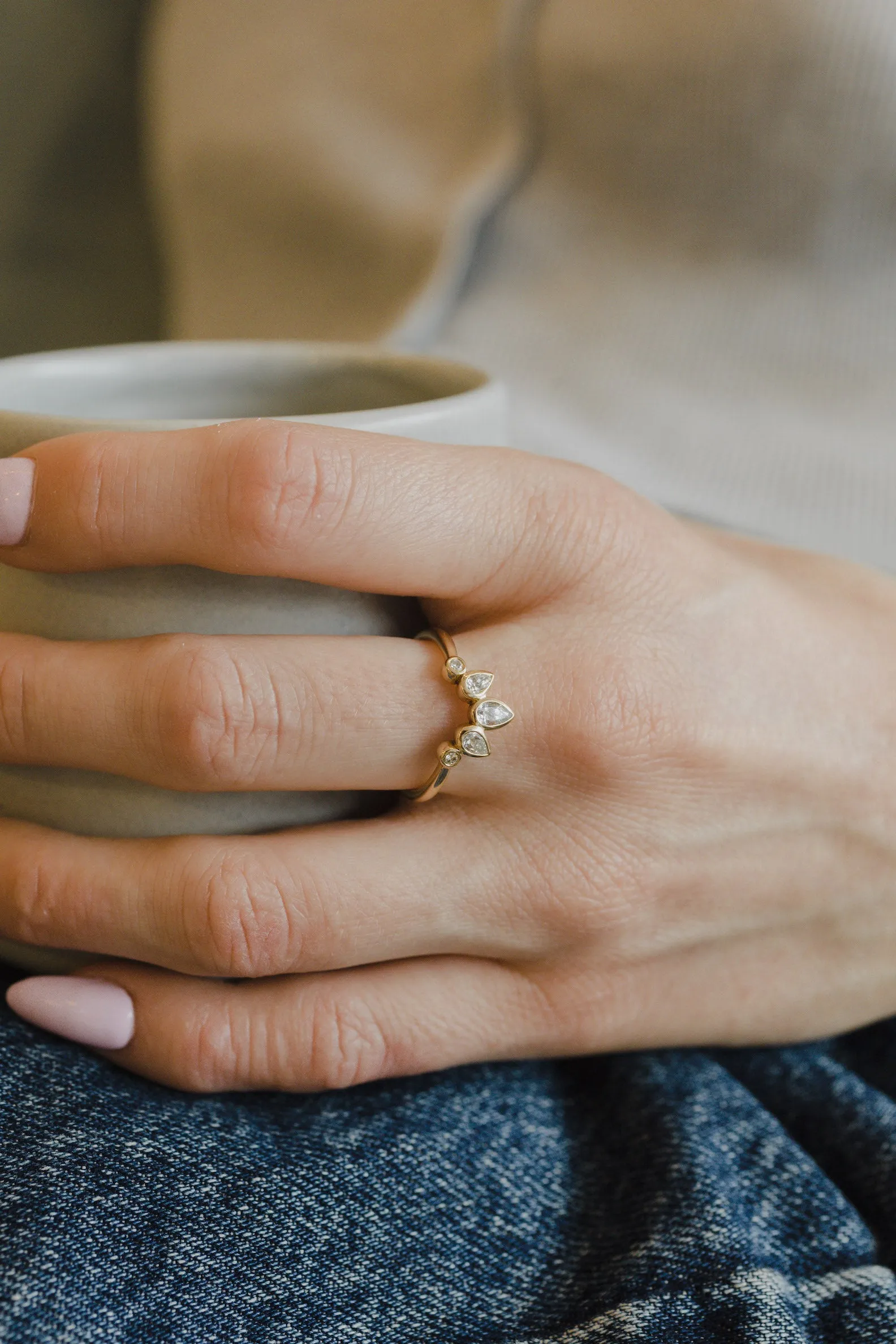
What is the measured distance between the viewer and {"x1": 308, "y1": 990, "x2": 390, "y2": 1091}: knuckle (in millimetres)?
487

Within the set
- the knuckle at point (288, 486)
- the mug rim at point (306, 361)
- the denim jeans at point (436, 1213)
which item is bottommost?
the denim jeans at point (436, 1213)

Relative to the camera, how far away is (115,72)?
120 cm

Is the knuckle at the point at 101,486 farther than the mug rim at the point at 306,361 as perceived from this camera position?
No

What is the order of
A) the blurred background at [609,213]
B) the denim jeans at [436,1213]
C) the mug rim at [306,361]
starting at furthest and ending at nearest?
1. the blurred background at [609,213]
2. the mug rim at [306,361]
3. the denim jeans at [436,1213]

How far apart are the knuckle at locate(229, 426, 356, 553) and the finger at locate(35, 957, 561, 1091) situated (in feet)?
0.69

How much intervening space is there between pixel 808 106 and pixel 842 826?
1.68ft

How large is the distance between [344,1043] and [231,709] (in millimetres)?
163

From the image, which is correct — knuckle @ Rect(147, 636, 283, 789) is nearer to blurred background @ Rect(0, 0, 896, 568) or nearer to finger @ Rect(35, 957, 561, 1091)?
finger @ Rect(35, 957, 561, 1091)

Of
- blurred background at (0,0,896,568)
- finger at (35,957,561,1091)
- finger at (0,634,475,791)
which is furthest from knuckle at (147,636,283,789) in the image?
blurred background at (0,0,896,568)

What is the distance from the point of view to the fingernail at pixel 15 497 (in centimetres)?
44

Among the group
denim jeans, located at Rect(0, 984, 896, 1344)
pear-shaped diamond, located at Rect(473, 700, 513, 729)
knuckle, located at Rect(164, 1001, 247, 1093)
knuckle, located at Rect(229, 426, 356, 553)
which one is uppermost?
knuckle, located at Rect(229, 426, 356, 553)

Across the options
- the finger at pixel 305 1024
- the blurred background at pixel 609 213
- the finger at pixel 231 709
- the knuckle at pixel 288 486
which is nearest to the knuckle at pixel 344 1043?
the finger at pixel 305 1024

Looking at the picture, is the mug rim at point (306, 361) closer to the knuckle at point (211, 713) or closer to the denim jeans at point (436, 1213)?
the knuckle at point (211, 713)

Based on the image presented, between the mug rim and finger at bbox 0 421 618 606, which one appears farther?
the mug rim
